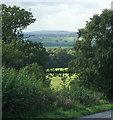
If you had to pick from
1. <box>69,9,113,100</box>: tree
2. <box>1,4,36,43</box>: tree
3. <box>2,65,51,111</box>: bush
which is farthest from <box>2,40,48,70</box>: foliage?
<box>2,65,51,111</box>: bush

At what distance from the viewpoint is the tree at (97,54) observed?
1102 inches

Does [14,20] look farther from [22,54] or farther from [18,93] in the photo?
[18,93]

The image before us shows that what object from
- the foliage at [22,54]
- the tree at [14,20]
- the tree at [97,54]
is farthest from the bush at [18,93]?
the tree at [14,20]

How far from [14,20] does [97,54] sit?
1647cm

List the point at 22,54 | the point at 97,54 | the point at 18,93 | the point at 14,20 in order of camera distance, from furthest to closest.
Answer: the point at 14,20
the point at 22,54
the point at 97,54
the point at 18,93

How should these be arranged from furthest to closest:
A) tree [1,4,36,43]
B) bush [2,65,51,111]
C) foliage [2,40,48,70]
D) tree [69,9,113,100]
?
tree [1,4,36,43], foliage [2,40,48,70], tree [69,9,113,100], bush [2,65,51,111]

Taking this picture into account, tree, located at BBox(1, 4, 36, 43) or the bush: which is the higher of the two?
tree, located at BBox(1, 4, 36, 43)

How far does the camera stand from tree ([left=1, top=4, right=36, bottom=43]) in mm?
42278

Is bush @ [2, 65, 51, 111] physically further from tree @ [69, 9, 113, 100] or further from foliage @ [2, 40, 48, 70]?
foliage @ [2, 40, 48, 70]

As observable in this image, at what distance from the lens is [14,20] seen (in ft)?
140

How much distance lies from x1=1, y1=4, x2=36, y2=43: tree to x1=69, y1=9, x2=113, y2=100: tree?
10.00m

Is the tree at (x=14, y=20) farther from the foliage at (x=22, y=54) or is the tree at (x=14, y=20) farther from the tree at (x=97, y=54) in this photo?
the tree at (x=97, y=54)

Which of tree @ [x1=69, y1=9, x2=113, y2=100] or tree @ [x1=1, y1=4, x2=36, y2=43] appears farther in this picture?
tree @ [x1=1, y1=4, x2=36, y2=43]

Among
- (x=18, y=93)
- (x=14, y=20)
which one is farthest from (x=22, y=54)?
(x=18, y=93)
